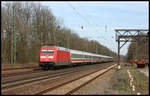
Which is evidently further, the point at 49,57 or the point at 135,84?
the point at 49,57

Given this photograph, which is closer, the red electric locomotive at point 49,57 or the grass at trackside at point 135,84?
the grass at trackside at point 135,84

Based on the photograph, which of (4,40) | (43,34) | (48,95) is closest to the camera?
(48,95)

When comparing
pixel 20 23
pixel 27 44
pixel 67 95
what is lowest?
pixel 67 95

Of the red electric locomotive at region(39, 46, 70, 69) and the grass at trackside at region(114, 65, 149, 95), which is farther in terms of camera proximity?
the red electric locomotive at region(39, 46, 70, 69)

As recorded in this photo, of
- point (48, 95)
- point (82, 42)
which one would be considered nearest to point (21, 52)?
point (82, 42)

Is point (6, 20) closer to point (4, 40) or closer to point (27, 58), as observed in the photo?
point (4, 40)

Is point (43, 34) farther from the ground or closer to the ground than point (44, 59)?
farther from the ground

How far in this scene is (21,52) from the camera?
138 ft

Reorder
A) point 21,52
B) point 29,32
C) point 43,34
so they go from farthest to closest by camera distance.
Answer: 1. point 43,34
2. point 29,32
3. point 21,52

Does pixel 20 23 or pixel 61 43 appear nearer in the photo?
pixel 20 23

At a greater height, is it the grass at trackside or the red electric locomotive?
the red electric locomotive

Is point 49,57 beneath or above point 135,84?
above

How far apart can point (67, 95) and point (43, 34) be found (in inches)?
1531

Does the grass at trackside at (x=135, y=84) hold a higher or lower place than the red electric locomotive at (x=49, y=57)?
lower
